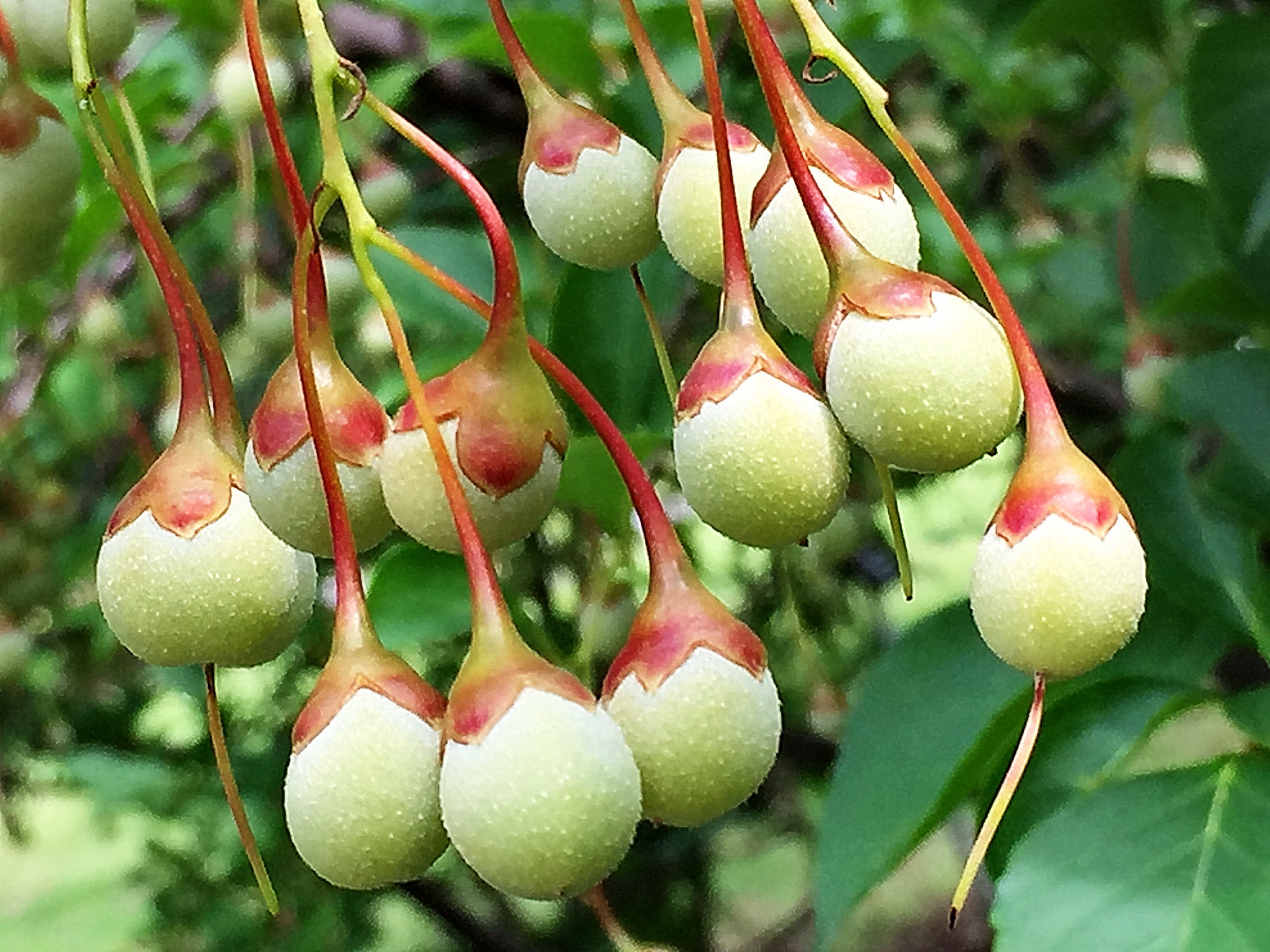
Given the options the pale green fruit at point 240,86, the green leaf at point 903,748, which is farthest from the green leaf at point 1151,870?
the pale green fruit at point 240,86

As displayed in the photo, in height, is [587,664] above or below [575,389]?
below

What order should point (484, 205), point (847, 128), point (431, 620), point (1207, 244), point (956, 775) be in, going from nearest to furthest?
point (484, 205), point (956, 775), point (431, 620), point (847, 128), point (1207, 244)

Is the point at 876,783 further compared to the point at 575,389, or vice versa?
the point at 876,783

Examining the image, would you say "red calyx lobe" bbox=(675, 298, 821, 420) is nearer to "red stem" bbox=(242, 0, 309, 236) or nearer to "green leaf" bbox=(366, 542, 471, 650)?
"red stem" bbox=(242, 0, 309, 236)

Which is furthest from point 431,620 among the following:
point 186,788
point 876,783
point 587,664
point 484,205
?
point 186,788

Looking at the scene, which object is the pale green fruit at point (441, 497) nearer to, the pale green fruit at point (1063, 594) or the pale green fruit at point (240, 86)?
the pale green fruit at point (1063, 594)

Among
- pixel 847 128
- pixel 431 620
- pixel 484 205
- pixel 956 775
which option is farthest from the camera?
pixel 847 128

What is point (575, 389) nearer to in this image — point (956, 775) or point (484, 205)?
point (484, 205)

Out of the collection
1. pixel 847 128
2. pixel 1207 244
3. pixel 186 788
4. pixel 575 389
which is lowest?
pixel 186 788
